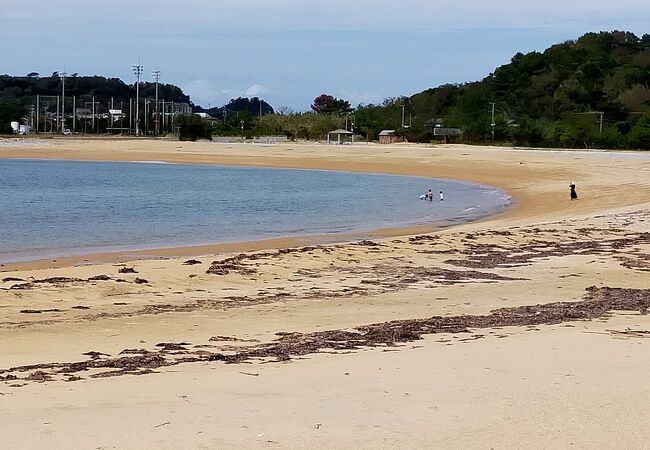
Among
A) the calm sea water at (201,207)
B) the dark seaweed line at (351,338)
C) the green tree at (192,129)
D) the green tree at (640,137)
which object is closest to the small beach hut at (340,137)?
the green tree at (192,129)

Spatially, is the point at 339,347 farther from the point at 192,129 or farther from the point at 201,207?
the point at 192,129

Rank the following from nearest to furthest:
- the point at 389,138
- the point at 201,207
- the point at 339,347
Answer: the point at 339,347, the point at 201,207, the point at 389,138

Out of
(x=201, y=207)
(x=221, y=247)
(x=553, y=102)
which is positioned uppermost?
(x=553, y=102)

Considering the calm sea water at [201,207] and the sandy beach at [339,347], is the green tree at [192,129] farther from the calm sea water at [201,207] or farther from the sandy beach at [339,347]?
the sandy beach at [339,347]

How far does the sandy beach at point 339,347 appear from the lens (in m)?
5.09

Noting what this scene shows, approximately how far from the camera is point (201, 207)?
31.0m

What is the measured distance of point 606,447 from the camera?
477 cm

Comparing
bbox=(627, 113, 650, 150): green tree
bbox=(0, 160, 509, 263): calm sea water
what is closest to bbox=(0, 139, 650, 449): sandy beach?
bbox=(0, 160, 509, 263): calm sea water

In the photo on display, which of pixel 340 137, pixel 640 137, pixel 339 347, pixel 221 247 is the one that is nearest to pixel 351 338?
pixel 339 347

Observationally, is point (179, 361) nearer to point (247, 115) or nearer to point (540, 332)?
point (540, 332)

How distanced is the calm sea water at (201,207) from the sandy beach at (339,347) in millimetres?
4210

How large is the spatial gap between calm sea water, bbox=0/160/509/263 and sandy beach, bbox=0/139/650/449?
4.21 meters

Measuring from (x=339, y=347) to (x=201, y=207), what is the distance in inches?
940

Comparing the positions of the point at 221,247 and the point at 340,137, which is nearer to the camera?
the point at 221,247
